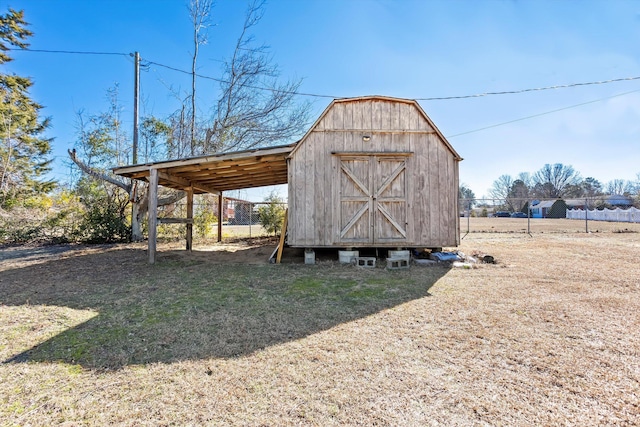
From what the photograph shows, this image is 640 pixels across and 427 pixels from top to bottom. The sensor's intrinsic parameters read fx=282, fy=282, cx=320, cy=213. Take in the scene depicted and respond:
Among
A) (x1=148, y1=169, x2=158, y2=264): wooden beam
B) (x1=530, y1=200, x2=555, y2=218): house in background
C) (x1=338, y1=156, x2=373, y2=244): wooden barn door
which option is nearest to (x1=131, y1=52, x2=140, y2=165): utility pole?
(x1=148, y1=169, x2=158, y2=264): wooden beam

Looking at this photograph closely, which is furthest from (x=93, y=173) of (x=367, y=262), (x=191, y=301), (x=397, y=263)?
(x=397, y=263)

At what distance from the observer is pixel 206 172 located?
309 inches

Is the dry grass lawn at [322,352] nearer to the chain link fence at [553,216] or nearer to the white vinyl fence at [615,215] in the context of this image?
the chain link fence at [553,216]

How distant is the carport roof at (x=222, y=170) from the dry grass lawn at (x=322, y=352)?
287 cm

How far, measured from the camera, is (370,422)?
1.51 metres

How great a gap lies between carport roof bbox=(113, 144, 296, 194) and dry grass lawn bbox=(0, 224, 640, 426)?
2869mm

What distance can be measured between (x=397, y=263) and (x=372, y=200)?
1.49m

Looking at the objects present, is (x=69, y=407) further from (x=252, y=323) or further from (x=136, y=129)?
(x=136, y=129)

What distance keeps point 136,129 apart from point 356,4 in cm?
839

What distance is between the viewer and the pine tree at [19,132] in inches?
470

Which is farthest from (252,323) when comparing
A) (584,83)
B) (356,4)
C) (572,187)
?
(572,187)

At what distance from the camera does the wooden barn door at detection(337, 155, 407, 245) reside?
21.0 feet

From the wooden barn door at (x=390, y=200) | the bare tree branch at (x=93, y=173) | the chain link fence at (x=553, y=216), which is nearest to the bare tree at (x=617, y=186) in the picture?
the chain link fence at (x=553, y=216)

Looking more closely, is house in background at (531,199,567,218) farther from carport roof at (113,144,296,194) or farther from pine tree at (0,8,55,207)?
pine tree at (0,8,55,207)
